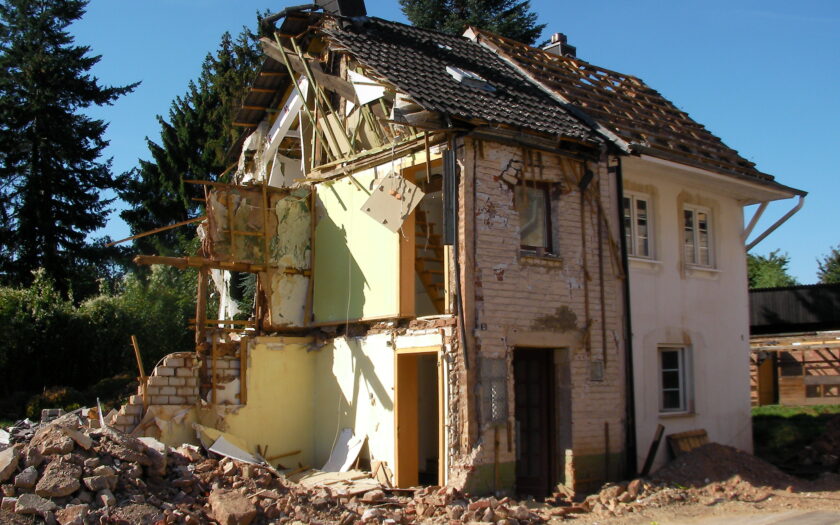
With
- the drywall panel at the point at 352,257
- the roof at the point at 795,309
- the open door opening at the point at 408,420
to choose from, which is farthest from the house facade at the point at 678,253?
the roof at the point at 795,309

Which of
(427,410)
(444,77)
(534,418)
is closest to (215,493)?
(534,418)

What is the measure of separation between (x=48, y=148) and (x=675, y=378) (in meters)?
23.5

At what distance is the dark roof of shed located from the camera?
13.0 meters

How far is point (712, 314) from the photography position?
16234 millimetres

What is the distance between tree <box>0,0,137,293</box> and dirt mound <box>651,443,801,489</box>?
21.6 metres

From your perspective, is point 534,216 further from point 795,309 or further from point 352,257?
point 795,309

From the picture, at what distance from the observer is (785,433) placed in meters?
17.5

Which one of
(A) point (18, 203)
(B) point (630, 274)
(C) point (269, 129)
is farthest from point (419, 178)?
(A) point (18, 203)

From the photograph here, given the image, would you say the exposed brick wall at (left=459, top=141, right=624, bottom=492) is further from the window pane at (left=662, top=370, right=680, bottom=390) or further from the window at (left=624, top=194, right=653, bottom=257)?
the window pane at (left=662, top=370, right=680, bottom=390)

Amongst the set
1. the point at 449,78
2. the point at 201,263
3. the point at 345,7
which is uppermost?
the point at 345,7

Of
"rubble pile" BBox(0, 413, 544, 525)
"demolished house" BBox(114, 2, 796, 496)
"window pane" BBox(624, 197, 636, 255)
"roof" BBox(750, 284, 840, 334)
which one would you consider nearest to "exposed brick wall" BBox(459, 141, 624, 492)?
"demolished house" BBox(114, 2, 796, 496)

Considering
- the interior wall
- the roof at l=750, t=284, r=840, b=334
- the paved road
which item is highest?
the roof at l=750, t=284, r=840, b=334

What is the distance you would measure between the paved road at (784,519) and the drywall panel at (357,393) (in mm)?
4487

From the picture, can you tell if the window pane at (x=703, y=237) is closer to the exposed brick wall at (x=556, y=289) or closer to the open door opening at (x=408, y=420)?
the exposed brick wall at (x=556, y=289)
